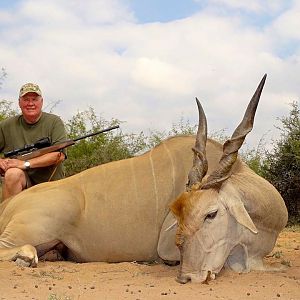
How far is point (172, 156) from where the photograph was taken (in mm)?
4508

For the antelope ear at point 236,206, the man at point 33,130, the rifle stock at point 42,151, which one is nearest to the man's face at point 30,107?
the man at point 33,130

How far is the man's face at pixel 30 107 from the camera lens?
567 cm

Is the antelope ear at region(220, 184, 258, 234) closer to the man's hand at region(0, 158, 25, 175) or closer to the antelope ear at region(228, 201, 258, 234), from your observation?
the antelope ear at region(228, 201, 258, 234)

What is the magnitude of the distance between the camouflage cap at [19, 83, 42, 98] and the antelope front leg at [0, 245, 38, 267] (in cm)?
188

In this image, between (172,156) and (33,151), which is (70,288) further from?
(33,151)

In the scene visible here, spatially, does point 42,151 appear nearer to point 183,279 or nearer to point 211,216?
point 211,216

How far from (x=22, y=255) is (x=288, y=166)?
6134 millimetres

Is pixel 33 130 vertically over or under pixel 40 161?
over

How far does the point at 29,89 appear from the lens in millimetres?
5723

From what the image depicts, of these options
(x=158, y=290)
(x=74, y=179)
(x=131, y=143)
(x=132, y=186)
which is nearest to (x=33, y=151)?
(x=74, y=179)

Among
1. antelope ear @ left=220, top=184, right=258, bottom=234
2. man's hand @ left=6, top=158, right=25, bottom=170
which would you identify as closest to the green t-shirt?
man's hand @ left=6, top=158, right=25, bottom=170

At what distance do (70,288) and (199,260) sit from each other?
0.73 m

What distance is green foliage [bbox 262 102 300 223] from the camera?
9.31 meters

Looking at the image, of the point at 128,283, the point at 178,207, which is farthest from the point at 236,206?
the point at 128,283
